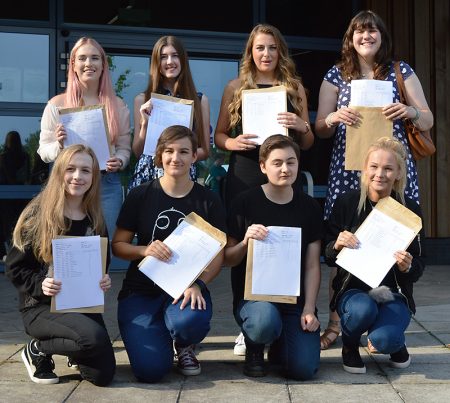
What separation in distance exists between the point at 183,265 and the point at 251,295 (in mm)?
380

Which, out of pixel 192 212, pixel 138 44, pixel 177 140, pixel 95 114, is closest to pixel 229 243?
pixel 192 212

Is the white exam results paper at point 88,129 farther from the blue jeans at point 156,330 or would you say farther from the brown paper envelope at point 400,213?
the brown paper envelope at point 400,213

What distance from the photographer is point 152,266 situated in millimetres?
3828

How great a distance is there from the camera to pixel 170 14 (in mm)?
8234

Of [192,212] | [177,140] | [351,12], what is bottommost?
[192,212]

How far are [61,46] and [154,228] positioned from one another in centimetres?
445

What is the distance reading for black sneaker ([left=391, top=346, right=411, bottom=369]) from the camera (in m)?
4.01

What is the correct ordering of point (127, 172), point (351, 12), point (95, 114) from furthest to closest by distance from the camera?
1. point (351, 12)
2. point (127, 172)
3. point (95, 114)

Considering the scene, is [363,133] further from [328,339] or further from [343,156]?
[328,339]

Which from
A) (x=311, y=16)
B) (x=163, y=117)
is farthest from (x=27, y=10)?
(x=163, y=117)

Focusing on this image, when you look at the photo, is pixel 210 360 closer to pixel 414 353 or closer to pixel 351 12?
pixel 414 353

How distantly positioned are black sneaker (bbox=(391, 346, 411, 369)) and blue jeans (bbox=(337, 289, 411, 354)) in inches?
3.6

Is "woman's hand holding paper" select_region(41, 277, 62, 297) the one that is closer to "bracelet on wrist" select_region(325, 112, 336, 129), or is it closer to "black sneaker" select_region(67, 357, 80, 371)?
"black sneaker" select_region(67, 357, 80, 371)

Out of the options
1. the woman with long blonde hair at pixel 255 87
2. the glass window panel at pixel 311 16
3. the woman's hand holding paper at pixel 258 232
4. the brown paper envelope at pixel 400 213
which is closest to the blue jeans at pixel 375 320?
the brown paper envelope at pixel 400 213
